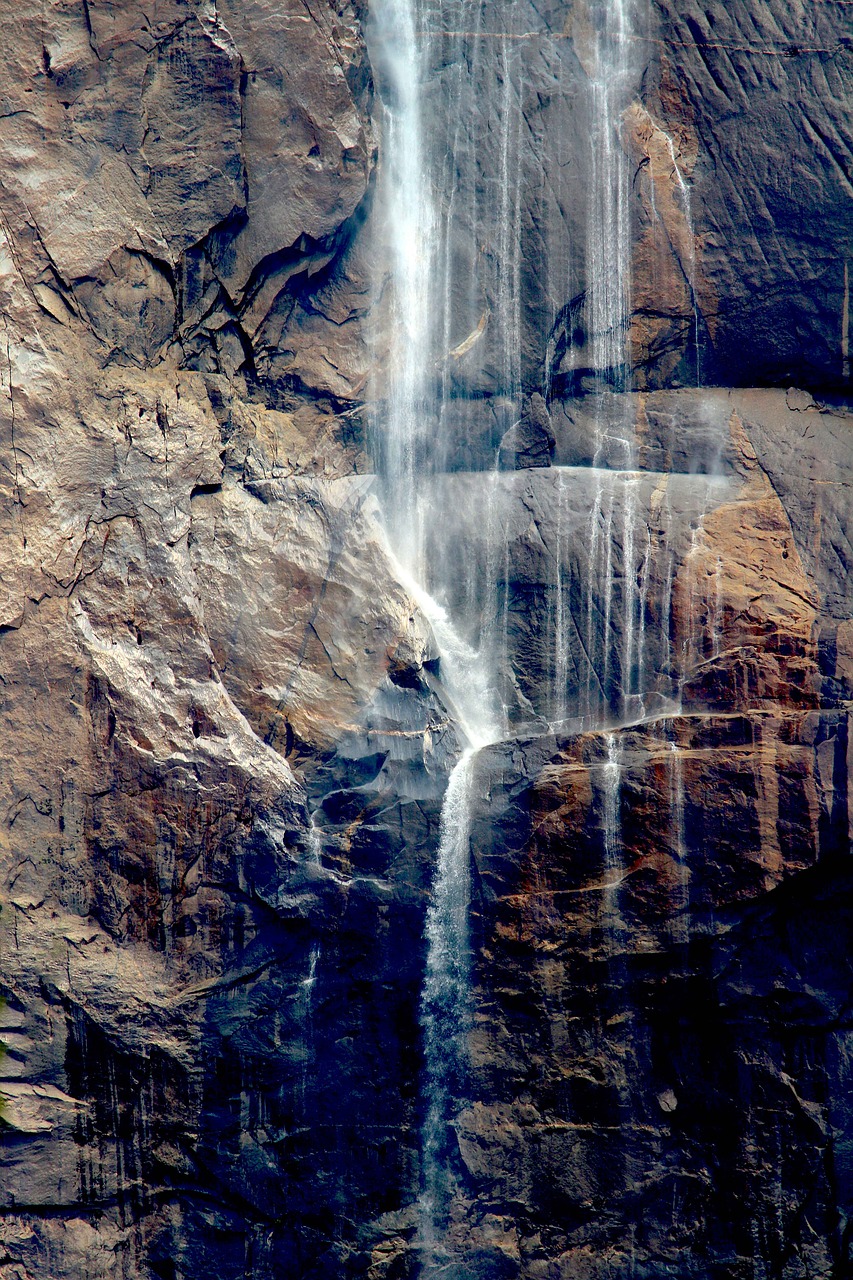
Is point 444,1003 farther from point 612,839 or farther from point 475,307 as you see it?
point 475,307

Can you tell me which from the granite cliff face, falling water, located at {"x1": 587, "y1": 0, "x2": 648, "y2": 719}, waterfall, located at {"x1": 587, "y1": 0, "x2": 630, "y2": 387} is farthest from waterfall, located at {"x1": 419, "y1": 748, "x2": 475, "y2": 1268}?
waterfall, located at {"x1": 587, "y1": 0, "x2": 630, "y2": 387}

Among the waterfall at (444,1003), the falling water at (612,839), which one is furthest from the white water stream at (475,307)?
the waterfall at (444,1003)

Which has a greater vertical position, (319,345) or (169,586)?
(319,345)

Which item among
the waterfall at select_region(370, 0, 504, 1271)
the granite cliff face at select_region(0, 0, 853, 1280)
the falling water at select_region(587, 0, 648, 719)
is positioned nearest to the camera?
the granite cliff face at select_region(0, 0, 853, 1280)

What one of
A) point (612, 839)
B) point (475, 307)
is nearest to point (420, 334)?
point (475, 307)

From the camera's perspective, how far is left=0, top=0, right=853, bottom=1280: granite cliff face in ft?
30.7

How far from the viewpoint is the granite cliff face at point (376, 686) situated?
9.35 metres

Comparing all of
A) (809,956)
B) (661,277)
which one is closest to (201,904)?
(809,956)

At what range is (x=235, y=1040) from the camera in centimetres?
962

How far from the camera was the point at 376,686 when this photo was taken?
33.8 feet

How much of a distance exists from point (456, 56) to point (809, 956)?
963 centimetres

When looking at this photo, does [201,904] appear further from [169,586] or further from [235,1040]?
[169,586]

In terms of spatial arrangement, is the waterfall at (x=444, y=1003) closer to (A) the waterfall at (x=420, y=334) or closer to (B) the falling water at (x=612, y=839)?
(A) the waterfall at (x=420, y=334)

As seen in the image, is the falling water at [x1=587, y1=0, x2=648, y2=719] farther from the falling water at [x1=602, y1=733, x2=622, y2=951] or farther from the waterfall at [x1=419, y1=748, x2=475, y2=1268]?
the waterfall at [x1=419, y1=748, x2=475, y2=1268]
